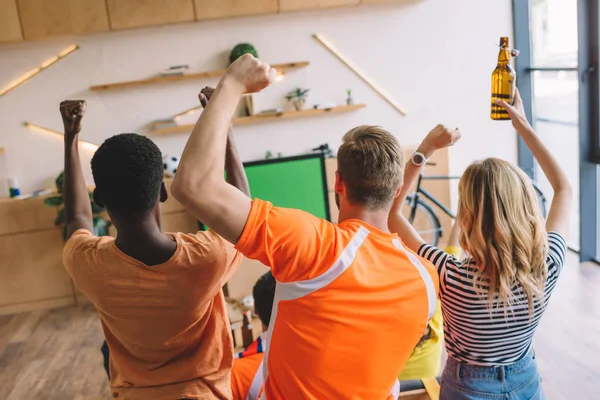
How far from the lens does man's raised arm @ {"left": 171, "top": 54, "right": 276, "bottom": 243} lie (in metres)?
1.00

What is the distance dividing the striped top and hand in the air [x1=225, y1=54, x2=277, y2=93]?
0.79 m

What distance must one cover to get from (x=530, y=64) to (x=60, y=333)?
177 inches

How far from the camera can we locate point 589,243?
4.80 metres

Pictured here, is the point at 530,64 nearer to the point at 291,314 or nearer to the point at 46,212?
the point at 46,212

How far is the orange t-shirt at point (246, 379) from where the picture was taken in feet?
6.39

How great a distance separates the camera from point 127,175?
1.34 metres

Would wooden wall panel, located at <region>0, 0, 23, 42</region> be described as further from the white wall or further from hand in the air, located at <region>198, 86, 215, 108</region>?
hand in the air, located at <region>198, 86, 215, 108</region>

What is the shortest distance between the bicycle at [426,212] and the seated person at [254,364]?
309 cm

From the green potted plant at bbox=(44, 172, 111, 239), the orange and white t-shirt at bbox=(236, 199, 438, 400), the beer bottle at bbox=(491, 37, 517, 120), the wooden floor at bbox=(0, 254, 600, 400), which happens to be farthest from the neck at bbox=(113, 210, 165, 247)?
the green potted plant at bbox=(44, 172, 111, 239)

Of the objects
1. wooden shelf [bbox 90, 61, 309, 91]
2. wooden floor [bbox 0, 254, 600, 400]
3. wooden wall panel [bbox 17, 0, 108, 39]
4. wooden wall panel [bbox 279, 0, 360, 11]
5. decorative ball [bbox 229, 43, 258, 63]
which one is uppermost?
wooden wall panel [bbox 17, 0, 108, 39]

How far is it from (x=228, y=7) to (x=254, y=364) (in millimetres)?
3693

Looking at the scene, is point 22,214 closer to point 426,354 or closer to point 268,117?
point 268,117

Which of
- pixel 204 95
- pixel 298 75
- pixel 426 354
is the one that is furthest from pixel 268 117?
pixel 204 95

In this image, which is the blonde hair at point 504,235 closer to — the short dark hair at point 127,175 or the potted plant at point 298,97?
the short dark hair at point 127,175
